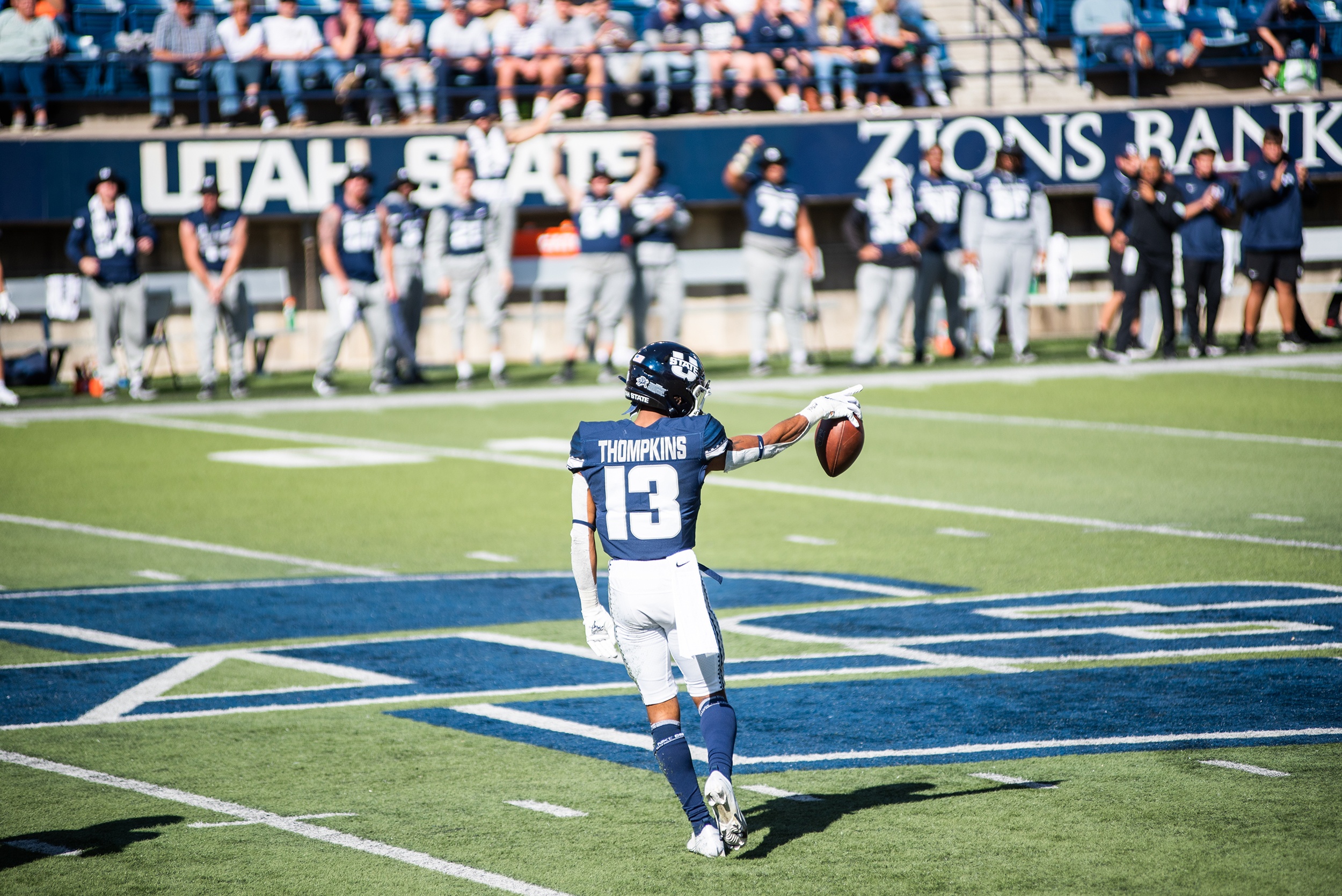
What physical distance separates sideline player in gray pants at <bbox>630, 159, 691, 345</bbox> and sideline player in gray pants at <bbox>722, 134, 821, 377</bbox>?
0.79m

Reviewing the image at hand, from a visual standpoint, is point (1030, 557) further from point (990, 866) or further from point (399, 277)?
point (399, 277)

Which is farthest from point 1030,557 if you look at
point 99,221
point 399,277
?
point 99,221

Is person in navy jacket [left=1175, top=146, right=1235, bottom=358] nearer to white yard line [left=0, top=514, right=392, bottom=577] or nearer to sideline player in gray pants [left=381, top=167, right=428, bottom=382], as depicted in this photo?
sideline player in gray pants [left=381, top=167, right=428, bottom=382]

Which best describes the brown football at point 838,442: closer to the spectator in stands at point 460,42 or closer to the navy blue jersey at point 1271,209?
the navy blue jersey at point 1271,209

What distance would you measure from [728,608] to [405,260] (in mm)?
9975

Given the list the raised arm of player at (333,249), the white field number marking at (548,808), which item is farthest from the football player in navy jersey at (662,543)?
the raised arm of player at (333,249)

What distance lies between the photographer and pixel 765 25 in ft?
75.3

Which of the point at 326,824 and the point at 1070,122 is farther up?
the point at 1070,122

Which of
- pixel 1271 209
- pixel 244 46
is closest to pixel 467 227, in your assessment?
pixel 244 46

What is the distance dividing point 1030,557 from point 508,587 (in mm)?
3167

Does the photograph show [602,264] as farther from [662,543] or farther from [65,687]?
[662,543]

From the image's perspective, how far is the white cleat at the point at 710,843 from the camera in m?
5.24

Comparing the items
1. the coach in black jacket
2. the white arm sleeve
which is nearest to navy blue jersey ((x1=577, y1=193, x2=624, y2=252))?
the coach in black jacket

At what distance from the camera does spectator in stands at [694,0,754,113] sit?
23.0 m
